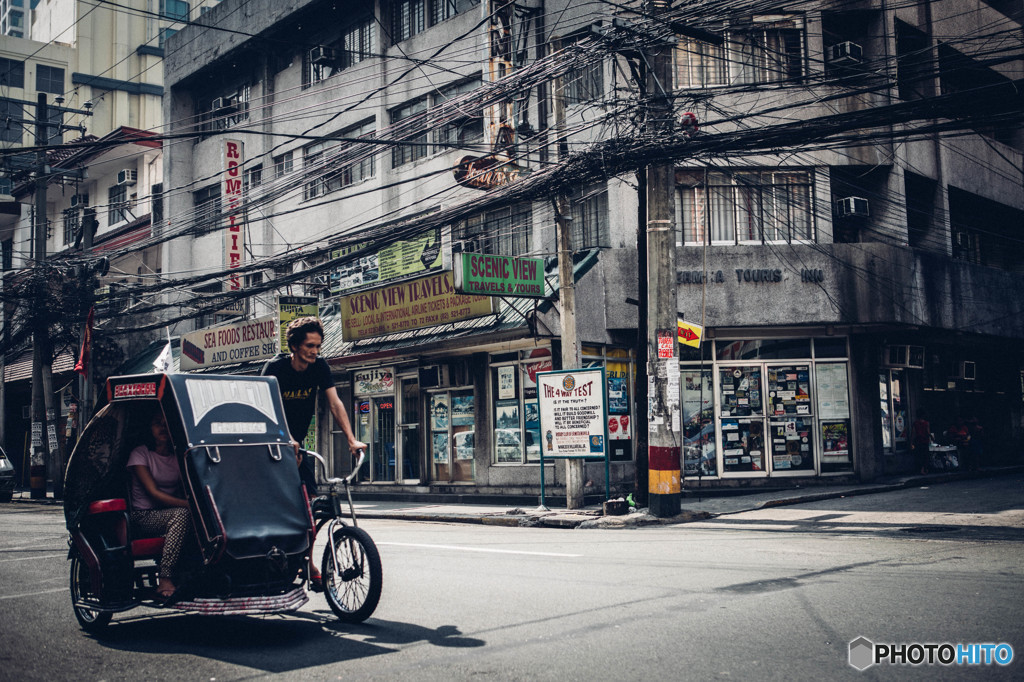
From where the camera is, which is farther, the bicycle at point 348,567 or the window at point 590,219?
the window at point 590,219

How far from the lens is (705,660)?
5027 mm

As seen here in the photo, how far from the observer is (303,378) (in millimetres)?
7039

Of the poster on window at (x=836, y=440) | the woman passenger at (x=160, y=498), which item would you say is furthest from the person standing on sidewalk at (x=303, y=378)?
the poster on window at (x=836, y=440)

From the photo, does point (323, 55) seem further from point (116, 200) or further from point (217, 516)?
point (217, 516)

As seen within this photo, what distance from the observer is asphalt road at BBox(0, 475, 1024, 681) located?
16.5 ft

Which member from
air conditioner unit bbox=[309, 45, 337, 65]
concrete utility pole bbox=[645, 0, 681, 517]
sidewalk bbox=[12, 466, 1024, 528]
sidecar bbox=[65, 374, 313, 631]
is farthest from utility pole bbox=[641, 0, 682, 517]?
air conditioner unit bbox=[309, 45, 337, 65]

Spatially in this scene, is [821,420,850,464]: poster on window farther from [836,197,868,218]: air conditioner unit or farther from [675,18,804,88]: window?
[675,18,804,88]: window

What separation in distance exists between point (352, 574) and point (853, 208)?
647 inches

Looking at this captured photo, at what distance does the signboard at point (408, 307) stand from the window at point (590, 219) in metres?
3.01

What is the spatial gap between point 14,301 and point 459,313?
15135mm

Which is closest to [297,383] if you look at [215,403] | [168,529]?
[215,403]

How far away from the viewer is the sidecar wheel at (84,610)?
6.11 m

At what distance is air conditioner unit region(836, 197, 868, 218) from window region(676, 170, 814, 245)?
28.8 inches

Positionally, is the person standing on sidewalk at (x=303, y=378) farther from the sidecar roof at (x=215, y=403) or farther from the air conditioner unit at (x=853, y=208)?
the air conditioner unit at (x=853, y=208)
